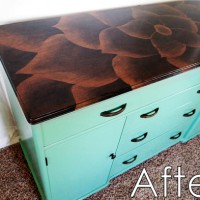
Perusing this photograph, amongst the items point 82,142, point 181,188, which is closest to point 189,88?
point 82,142

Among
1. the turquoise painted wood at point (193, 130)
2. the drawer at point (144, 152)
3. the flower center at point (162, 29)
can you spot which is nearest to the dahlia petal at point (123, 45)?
the flower center at point (162, 29)

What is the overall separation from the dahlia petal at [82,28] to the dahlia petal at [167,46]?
0.25 meters

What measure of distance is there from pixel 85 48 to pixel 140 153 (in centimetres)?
73

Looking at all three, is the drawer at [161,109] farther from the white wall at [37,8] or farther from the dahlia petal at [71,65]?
the white wall at [37,8]

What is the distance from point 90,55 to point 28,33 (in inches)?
11.9

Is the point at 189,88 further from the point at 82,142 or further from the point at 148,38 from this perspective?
the point at 82,142

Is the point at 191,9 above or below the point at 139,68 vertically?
above

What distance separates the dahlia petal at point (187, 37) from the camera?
0.94m

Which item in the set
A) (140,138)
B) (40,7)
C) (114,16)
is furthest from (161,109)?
(40,7)

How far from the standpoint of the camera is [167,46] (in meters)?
0.90

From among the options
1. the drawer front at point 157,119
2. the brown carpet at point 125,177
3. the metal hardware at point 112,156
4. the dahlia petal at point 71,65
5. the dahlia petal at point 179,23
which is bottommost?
the brown carpet at point 125,177

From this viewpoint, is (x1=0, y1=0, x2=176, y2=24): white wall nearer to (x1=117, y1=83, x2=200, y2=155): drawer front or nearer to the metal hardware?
(x1=117, y1=83, x2=200, y2=155): drawer front

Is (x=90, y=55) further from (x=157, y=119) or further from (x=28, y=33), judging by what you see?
(x=157, y=119)

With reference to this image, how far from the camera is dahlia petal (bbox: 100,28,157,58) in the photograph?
2.74ft
